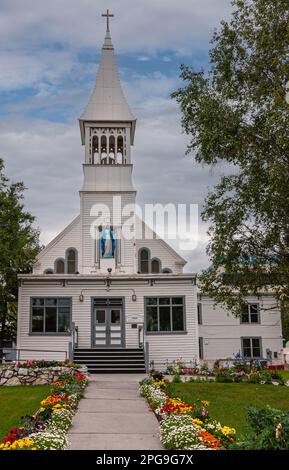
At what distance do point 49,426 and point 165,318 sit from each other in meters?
17.8

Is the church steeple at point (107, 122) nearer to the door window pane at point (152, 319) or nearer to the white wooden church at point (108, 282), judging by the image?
the white wooden church at point (108, 282)

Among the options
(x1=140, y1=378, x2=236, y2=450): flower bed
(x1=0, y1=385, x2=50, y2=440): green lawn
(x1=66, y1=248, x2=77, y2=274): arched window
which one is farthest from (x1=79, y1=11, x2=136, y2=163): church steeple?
(x1=140, y1=378, x2=236, y2=450): flower bed

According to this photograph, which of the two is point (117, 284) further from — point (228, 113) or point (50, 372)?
point (228, 113)

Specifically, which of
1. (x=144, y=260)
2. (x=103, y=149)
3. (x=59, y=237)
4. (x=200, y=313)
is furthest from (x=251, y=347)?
(x=103, y=149)

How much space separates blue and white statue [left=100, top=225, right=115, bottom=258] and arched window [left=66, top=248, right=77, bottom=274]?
5.27 ft

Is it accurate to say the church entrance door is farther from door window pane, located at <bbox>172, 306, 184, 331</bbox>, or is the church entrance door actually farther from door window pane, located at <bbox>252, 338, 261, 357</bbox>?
door window pane, located at <bbox>252, 338, 261, 357</bbox>

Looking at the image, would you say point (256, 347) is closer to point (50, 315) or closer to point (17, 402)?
point (50, 315)

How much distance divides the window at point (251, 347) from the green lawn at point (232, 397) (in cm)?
1562

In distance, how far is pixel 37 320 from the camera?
90.1ft

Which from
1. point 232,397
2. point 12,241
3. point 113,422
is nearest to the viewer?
point 113,422

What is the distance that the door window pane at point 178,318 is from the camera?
27734mm

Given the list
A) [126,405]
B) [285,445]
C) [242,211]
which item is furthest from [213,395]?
[285,445]

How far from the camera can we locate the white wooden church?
2725 cm

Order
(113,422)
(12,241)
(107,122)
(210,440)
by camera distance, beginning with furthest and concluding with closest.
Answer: (107,122), (12,241), (113,422), (210,440)
